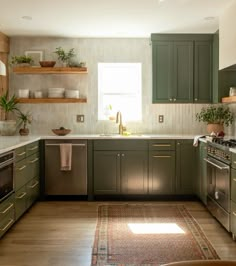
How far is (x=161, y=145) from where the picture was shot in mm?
5184

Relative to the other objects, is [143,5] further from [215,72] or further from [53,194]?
[53,194]

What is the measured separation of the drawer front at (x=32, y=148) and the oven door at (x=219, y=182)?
7.11 ft

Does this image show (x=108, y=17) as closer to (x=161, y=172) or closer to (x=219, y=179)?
(x=161, y=172)

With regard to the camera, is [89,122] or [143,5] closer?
[143,5]

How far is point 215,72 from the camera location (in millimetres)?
5348

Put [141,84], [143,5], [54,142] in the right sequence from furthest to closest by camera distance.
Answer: [141,84]
[54,142]
[143,5]

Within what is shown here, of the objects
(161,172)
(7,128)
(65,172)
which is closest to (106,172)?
(65,172)

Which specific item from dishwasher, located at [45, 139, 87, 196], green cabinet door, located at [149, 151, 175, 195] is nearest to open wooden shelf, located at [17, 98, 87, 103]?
dishwasher, located at [45, 139, 87, 196]

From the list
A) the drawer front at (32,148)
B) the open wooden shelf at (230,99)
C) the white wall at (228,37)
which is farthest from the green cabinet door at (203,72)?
the drawer front at (32,148)

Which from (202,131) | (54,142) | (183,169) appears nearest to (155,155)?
(183,169)

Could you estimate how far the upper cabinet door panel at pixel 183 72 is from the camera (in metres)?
Answer: 5.50

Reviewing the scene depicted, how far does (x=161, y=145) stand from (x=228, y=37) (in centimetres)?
170

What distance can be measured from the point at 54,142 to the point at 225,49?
2547mm

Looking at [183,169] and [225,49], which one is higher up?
[225,49]
